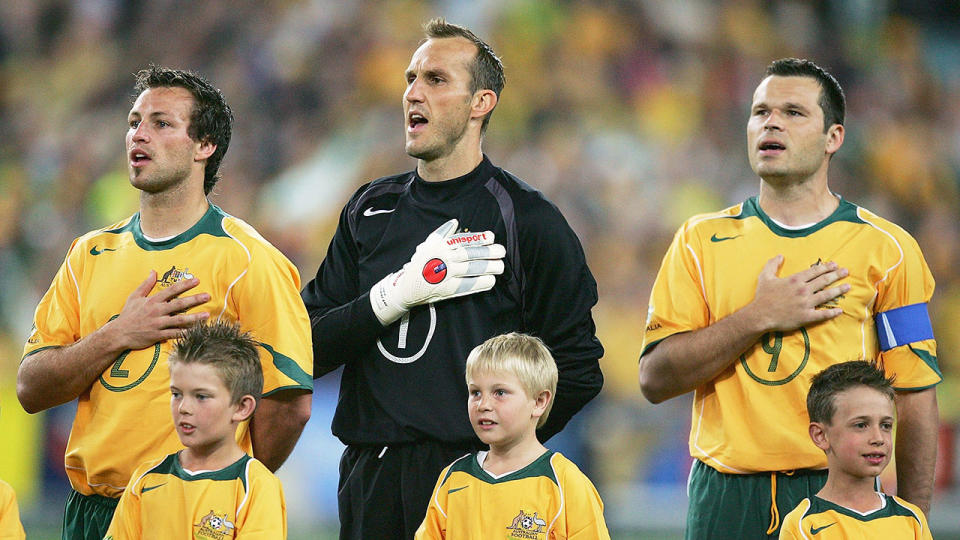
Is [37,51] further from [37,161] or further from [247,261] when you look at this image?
[247,261]

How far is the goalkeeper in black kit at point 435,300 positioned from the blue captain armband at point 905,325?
0.92m

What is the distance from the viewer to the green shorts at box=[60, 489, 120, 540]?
11.8 feet

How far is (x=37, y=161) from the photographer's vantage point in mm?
11055

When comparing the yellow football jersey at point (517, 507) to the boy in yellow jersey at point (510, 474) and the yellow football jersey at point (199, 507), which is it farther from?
the yellow football jersey at point (199, 507)

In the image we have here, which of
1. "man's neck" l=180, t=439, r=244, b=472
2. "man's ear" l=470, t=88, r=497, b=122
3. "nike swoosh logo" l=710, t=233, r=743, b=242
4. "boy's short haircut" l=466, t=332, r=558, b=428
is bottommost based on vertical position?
"man's neck" l=180, t=439, r=244, b=472

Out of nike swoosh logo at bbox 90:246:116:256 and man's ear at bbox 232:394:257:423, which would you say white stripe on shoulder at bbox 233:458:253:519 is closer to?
man's ear at bbox 232:394:257:423

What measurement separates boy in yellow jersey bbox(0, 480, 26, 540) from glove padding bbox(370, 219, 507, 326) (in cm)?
120

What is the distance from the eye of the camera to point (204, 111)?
151 inches

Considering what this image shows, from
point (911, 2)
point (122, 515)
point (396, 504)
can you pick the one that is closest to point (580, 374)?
point (396, 504)

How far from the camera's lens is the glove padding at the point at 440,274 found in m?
3.62

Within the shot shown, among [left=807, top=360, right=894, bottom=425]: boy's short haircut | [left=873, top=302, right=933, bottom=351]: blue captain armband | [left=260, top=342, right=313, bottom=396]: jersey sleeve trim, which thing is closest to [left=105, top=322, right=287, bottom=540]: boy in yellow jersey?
[left=260, top=342, right=313, bottom=396]: jersey sleeve trim

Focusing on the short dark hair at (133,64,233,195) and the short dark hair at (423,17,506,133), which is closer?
the short dark hair at (133,64,233,195)

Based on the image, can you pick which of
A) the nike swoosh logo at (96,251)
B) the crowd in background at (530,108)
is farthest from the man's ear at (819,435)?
the crowd in background at (530,108)

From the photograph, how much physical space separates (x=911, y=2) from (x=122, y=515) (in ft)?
36.0
